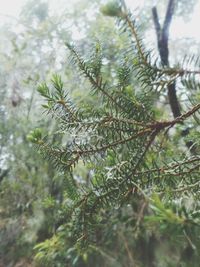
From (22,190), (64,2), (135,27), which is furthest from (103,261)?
(64,2)

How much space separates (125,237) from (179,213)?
2837mm

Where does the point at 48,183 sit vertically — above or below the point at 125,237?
above

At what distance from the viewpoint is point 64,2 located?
19.8 ft

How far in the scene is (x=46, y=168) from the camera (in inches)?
154

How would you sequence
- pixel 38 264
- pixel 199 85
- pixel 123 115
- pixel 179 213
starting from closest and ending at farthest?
pixel 179 213 → pixel 199 85 → pixel 123 115 → pixel 38 264

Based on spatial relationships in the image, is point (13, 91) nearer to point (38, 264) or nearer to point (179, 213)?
point (38, 264)

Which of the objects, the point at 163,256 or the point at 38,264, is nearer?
the point at 163,256

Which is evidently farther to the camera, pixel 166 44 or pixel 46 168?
pixel 46 168

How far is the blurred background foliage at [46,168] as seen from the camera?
298cm

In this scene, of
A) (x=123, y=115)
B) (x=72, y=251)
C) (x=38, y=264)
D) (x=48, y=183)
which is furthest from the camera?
(x=48, y=183)

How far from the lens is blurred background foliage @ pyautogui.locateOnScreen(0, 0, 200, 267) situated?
2977 mm

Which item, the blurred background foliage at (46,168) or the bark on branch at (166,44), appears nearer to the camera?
the bark on branch at (166,44)

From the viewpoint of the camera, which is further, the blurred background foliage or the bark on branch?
the blurred background foliage

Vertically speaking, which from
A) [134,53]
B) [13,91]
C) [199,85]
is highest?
[13,91]
